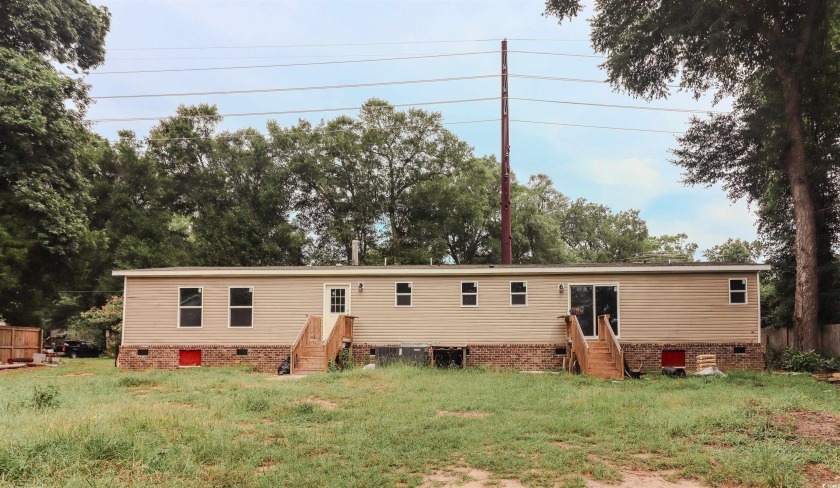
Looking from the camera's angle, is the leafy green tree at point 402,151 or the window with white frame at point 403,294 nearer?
the window with white frame at point 403,294

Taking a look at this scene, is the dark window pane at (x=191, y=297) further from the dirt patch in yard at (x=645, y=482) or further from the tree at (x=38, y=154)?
the dirt patch in yard at (x=645, y=482)

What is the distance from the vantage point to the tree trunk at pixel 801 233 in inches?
679

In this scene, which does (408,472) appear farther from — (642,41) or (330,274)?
(642,41)

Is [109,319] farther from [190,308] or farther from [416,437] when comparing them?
[416,437]

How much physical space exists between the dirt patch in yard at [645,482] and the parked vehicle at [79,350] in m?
32.7

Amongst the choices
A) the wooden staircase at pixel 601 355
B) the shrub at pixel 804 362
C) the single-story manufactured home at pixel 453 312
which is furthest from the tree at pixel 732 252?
the wooden staircase at pixel 601 355

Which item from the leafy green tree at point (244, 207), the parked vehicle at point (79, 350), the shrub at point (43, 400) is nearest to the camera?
the shrub at point (43, 400)

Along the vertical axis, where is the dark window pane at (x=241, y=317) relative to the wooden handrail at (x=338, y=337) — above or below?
above

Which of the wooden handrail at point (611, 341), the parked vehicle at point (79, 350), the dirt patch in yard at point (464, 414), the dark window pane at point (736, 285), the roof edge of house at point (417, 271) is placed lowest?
the parked vehicle at point (79, 350)

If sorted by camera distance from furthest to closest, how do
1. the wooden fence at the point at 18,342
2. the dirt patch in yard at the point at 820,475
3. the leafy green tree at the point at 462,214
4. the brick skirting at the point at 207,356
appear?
the leafy green tree at the point at 462,214
the wooden fence at the point at 18,342
the brick skirting at the point at 207,356
the dirt patch in yard at the point at 820,475

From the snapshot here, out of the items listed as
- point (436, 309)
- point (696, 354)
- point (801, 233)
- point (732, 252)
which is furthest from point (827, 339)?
point (732, 252)

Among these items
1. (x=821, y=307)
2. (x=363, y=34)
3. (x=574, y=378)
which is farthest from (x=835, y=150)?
(x=363, y=34)

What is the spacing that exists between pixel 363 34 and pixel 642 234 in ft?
111

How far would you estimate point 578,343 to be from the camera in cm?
1495
